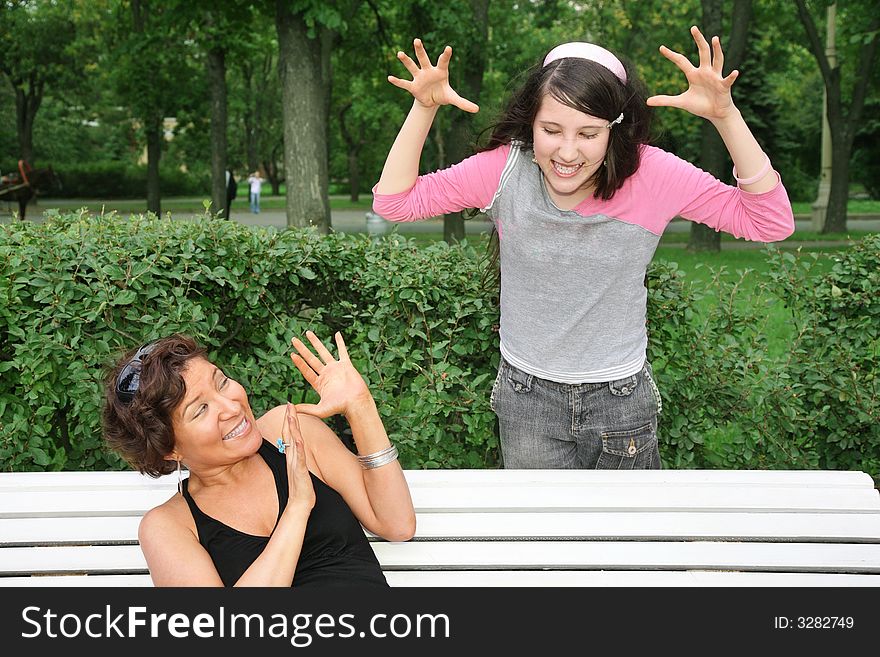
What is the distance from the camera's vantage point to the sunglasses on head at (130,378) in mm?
2355

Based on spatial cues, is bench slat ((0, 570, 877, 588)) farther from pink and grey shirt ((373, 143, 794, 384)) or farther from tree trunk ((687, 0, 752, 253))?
tree trunk ((687, 0, 752, 253))

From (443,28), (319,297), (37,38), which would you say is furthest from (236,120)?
(319,297)

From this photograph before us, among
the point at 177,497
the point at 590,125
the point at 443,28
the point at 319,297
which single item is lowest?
the point at 177,497

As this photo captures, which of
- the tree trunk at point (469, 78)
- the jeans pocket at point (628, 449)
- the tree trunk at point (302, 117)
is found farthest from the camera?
the tree trunk at point (469, 78)

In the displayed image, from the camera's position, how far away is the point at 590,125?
243 cm

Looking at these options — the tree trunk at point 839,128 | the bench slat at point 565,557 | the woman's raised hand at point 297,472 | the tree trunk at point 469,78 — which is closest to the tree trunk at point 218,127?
the tree trunk at point 469,78

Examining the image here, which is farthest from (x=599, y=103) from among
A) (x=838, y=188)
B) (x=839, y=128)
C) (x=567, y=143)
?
(x=839, y=128)

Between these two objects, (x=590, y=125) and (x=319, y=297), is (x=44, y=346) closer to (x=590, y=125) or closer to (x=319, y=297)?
(x=319, y=297)

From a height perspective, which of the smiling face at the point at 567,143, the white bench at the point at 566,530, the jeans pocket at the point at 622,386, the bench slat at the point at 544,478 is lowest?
the white bench at the point at 566,530

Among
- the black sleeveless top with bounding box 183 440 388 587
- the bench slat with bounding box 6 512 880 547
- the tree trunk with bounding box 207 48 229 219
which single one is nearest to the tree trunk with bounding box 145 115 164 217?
the tree trunk with bounding box 207 48 229 219

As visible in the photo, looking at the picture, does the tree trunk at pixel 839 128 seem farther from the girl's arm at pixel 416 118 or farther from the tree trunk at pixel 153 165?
the girl's arm at pixel 416 118

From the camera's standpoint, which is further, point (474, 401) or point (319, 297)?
point (319, 297)
